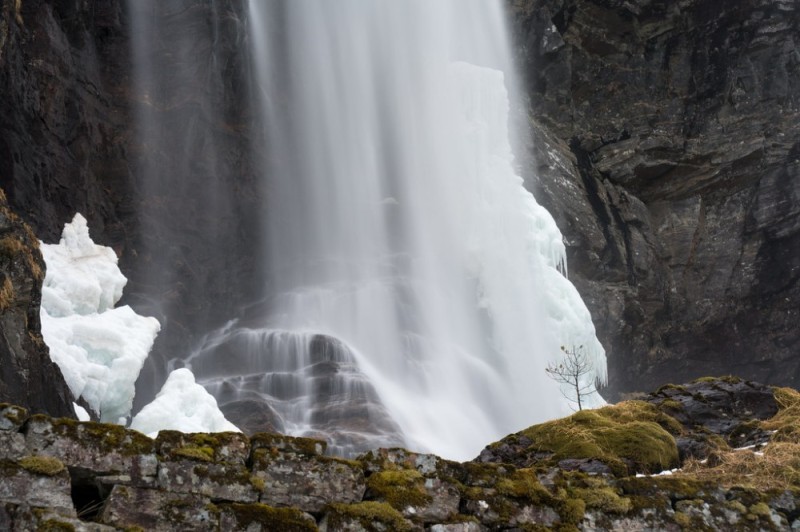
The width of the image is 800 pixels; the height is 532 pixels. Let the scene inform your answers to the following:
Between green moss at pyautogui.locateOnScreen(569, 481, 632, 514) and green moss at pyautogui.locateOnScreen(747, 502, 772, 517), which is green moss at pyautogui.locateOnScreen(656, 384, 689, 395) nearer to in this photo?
green moss at pyautogui.locateOnScreen(747, 502, 772, 517)

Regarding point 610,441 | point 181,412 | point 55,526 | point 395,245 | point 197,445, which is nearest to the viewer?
point 55,526

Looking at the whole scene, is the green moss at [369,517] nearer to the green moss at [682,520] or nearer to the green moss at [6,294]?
the green moss at [682,520]

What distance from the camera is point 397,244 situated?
4038cm

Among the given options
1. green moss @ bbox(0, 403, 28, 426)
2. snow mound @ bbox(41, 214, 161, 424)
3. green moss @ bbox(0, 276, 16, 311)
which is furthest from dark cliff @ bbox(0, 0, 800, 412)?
green moss @ bbox(0, 403, 28, 426)

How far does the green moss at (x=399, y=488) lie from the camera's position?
721 cm

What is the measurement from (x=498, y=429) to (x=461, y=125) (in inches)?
750

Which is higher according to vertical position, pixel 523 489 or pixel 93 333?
pixel 93 333

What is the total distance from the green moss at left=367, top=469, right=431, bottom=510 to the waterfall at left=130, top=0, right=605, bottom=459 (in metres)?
17.2

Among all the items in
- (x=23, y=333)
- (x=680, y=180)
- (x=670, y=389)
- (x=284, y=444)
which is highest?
(x=680, y=180)

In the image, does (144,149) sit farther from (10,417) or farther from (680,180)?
(10,417)

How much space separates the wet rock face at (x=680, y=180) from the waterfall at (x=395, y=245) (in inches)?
144

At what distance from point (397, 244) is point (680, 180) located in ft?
48.7

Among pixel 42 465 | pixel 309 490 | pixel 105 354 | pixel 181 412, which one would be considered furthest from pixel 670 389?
pixel 105 354

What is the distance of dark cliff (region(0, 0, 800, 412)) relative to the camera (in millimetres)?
33906
